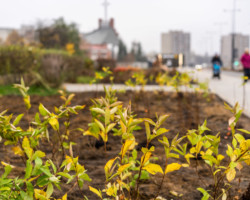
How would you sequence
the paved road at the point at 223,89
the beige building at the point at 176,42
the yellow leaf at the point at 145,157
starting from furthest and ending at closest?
the beige building at the point at 176,42 → the paved road at the point at 223,89 → the yellow leaf at the point at 145,157

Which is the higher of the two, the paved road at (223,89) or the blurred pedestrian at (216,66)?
the blurred pedestrian at (216,66)

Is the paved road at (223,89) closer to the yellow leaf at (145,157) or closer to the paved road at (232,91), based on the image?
the paved road at (232,91)

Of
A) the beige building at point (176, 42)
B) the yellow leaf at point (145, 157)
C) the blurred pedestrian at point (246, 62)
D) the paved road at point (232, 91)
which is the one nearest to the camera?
the yellow leaf at point (145, 157)

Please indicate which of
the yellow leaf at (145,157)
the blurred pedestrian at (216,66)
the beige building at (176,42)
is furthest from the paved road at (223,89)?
the beige building at (176,42)

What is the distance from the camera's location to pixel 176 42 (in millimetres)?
131375

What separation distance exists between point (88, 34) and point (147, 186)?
8053 cm

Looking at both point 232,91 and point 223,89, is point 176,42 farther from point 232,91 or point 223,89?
point 232,91

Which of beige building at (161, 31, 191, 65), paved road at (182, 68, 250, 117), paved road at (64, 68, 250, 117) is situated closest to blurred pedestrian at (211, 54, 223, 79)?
paved road at (182, 68, 250, 117)

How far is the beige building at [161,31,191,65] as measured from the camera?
425 ft

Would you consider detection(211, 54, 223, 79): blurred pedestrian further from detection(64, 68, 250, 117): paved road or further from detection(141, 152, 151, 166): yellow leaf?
detection(141, 152, 151, 166): yellow leaf

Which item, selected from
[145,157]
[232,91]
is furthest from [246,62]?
[145,157]

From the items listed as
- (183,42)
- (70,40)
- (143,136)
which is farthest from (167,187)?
(183,42)

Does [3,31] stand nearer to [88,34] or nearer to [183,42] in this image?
[88,34]

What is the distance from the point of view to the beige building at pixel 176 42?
129613 millimetres
